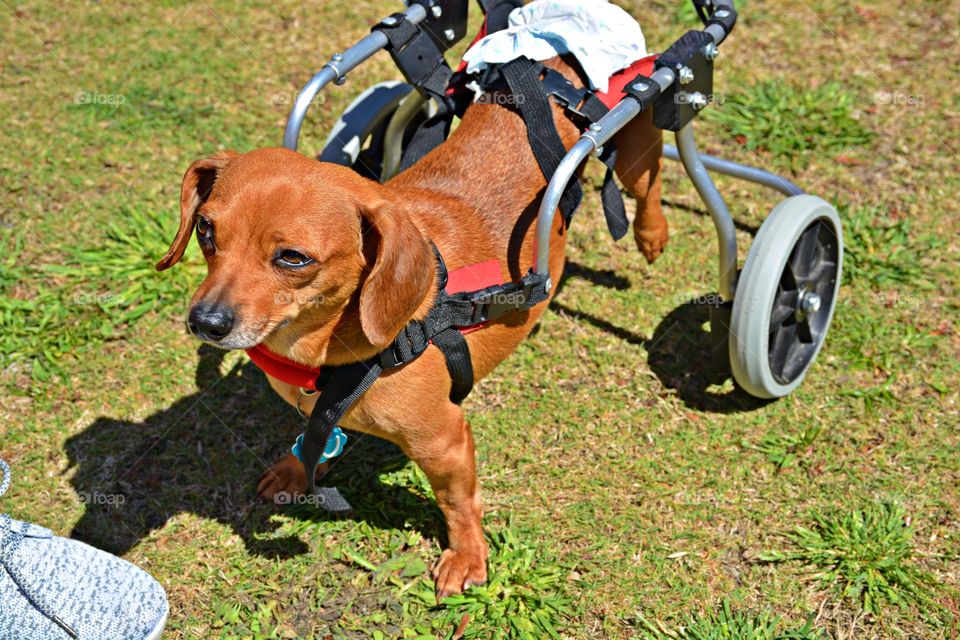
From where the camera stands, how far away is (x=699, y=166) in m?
3.86

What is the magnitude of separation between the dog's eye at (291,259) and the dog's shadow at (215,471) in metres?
1.59

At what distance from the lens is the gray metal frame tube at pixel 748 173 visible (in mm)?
4559

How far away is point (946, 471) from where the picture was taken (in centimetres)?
399

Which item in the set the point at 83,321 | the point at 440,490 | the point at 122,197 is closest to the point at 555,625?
the point at 440,490

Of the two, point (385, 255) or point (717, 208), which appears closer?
point (385, 255)

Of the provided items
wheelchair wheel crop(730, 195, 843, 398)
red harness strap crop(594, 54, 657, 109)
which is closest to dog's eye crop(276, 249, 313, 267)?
red harness strap crop(594, 54, 657, 109)

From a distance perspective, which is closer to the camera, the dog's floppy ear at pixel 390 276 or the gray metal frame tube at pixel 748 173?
the dog's floppy ear at pixel 390 276

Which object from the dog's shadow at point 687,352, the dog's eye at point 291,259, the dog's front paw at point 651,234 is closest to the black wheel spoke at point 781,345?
the dog's shadow at point 687,352

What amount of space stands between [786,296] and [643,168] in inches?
36.0

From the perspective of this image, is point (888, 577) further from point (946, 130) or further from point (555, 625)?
point (946, 130)

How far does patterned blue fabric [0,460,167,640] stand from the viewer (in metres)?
2.90

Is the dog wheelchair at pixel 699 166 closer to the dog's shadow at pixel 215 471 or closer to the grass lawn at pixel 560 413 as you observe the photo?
the grass lawn at pixel 560 413

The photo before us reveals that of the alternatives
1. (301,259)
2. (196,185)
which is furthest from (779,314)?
(196,185)

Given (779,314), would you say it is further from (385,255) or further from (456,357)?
(385,255)
